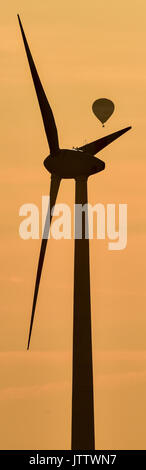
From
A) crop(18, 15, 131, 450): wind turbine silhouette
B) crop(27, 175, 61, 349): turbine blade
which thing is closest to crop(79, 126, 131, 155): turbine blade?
crop(18, 15, 131, 450): wind turbine silhouette

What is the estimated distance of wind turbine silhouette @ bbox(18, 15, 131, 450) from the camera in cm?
3672

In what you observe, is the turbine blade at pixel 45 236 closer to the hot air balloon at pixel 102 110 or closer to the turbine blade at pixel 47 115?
the turbine blade at pixel 47 115

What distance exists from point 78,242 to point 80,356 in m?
4.81

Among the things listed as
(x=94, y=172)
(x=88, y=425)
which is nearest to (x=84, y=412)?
(x=88, y=425)

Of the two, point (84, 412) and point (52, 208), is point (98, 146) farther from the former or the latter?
point (84, 412)

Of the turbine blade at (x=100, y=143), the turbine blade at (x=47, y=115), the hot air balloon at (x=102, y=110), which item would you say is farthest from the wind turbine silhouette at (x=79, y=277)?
the hot air balloon at (x=102, y=110)

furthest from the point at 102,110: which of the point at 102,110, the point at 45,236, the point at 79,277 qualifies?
the point at 79,277

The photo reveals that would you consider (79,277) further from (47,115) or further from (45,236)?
(47,115)

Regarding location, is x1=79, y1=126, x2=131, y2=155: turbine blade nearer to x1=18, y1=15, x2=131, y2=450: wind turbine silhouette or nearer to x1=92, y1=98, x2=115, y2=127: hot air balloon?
x1=18, y1=15, x2=131, y2=450: wind turbine silhouette

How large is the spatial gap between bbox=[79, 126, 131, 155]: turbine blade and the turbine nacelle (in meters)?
0.70

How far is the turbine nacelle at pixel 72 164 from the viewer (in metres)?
38.0

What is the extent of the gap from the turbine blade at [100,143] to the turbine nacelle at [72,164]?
2.29ft

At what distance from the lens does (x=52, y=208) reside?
3756 cm

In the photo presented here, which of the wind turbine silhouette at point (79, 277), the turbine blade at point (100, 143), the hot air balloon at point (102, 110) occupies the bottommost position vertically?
the wind turbine silhouette at point (79, 277)
